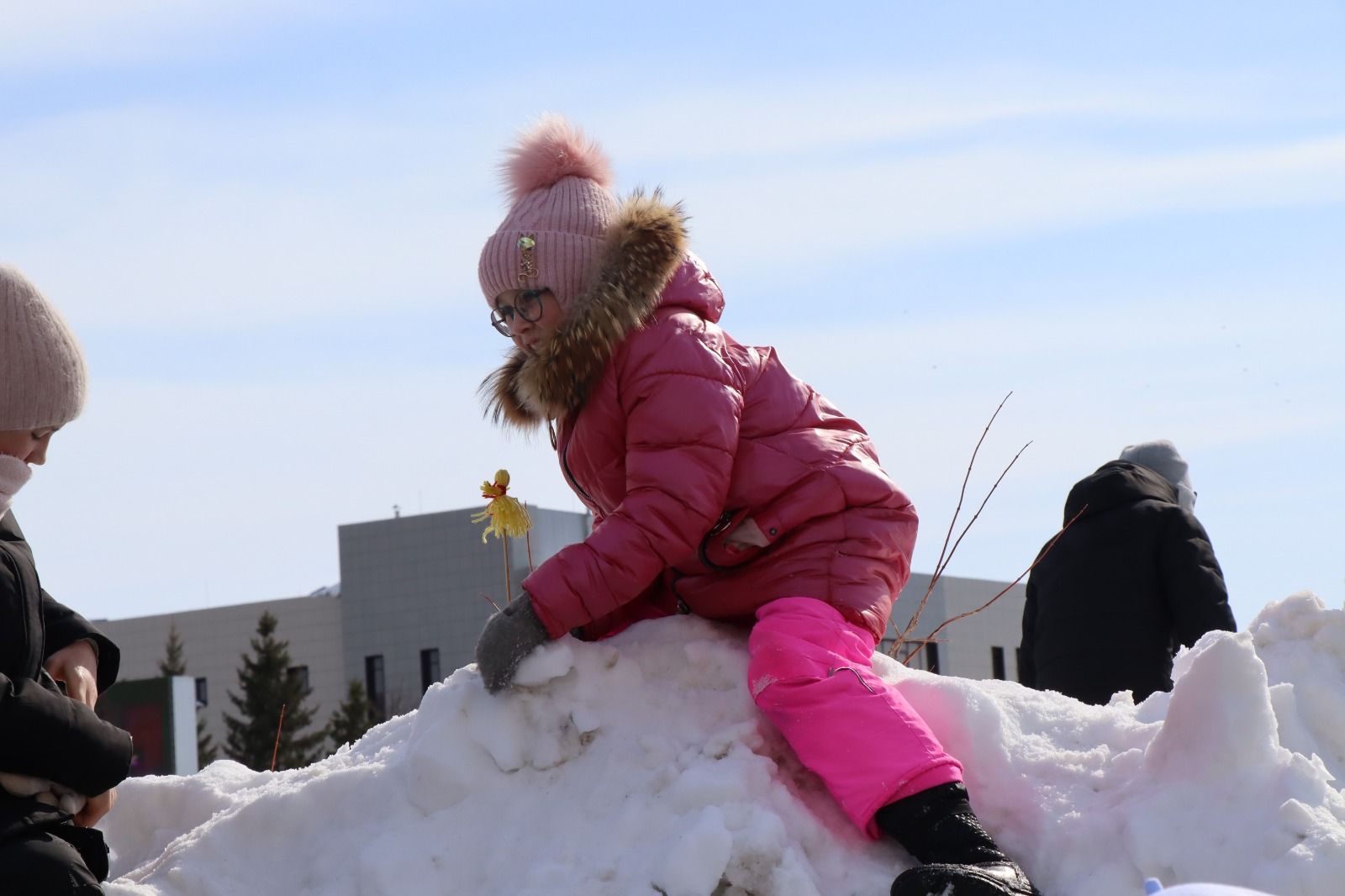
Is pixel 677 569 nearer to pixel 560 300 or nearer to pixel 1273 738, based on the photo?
pixel 560 300

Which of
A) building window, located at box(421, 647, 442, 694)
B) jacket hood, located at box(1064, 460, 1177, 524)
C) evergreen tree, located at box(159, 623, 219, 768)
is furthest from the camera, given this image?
building window, located at box(421, 647, 442, 694)

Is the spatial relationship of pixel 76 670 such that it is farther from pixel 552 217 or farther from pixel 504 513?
pixel 552 217

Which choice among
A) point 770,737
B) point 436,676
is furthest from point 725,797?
point 436,676

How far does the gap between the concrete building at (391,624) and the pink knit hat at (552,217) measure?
3648cm

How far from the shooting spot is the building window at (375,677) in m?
43.7

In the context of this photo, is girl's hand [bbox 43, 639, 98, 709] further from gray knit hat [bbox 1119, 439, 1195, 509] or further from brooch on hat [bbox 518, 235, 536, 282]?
gray knit hat [bbox 1119, 439, 1195, 509]

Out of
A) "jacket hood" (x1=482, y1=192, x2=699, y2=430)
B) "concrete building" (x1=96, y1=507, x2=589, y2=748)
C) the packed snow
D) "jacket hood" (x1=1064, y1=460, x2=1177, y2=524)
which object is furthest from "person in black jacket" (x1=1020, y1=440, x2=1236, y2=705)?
"concrete building" (x1=96, y1=507, x2=589, y2=748)

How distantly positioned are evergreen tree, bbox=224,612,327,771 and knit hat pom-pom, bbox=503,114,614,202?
30.2 m

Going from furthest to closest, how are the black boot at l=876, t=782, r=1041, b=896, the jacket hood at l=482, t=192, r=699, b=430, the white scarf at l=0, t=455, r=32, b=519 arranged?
1. the jacket hood at l=482, t=192, r=699, b=430
2. the white scarf at l=0, t=455, r=32, b=519
3. the black boot at l=876, t=782, r=1041, b=896

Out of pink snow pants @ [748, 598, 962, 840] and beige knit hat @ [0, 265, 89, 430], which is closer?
beige knit hat @ [0, 265, 89, 430]

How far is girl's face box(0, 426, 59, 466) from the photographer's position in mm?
2930

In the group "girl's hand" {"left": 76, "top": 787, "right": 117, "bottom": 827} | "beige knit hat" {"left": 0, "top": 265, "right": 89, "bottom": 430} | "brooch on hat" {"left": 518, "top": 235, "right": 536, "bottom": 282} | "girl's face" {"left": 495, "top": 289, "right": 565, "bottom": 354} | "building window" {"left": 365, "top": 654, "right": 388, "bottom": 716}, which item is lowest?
"building window" {"left": 365, "top": 654, "right": 388, "bottom": 716}

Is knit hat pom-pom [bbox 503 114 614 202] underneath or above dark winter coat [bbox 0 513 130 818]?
above

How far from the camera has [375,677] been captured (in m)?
44.4
